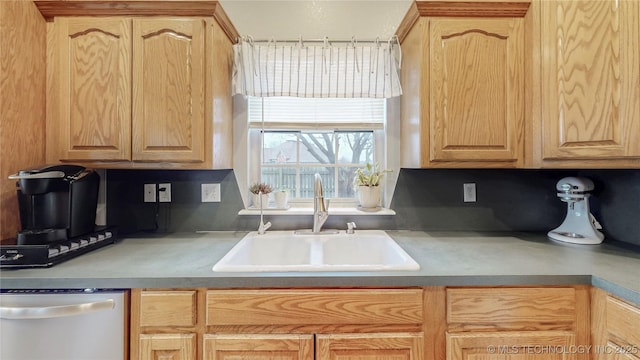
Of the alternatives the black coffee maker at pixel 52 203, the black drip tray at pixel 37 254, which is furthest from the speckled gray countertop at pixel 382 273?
the black coffee maker at pixel 52 203

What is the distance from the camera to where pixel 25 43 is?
4.46 ft

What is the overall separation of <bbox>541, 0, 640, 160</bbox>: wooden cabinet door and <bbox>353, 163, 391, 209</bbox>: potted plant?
80cm

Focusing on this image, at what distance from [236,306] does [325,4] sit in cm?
170

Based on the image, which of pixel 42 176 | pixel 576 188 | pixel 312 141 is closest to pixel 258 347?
pixel 42 176

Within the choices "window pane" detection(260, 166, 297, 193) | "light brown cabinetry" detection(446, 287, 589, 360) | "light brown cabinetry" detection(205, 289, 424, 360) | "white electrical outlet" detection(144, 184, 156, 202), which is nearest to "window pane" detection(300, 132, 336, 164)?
"window pane" detection(260, 166, 297, 193)

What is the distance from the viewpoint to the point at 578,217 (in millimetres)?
1509

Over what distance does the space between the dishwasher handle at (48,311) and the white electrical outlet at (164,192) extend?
2.62 ft

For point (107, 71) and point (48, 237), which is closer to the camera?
point (48, 237)

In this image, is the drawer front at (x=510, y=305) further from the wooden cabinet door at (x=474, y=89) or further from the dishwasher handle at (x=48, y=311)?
the dishwasher handle at (x=48, y=311)

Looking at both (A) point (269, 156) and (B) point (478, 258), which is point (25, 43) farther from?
(B) point (478, 258)

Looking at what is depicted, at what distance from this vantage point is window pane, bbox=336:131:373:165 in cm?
184

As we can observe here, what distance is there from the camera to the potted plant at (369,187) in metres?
1.73

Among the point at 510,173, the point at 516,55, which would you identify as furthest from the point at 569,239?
the point at 516,55

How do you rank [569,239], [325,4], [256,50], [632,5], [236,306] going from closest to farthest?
[236,306], [632,5], [569,239], [256,50], [325,4]
